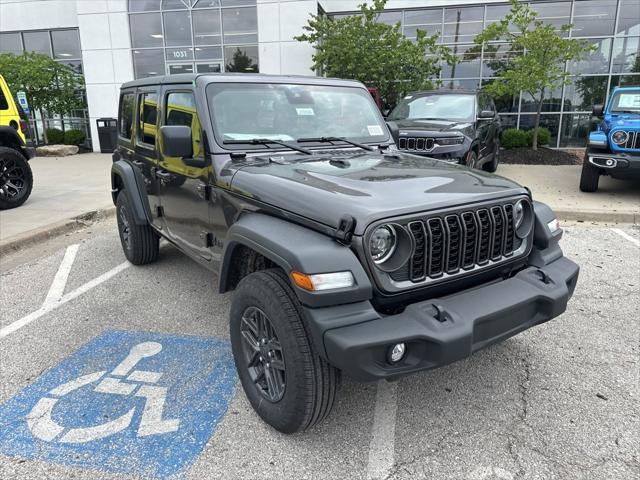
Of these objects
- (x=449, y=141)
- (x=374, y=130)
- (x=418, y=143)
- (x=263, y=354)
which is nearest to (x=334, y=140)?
(x=374, y=130)

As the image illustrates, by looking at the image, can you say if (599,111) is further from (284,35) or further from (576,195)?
(284,35)

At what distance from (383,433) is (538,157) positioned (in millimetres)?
12582

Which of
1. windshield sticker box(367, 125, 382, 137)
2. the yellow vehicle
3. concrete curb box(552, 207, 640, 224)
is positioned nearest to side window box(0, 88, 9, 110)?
the yellow vehicle

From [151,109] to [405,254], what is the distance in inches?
120

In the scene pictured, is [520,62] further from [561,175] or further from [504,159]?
[561,175]

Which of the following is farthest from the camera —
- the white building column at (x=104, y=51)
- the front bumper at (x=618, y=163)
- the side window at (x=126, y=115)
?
the white building column at (x=104, y=51)

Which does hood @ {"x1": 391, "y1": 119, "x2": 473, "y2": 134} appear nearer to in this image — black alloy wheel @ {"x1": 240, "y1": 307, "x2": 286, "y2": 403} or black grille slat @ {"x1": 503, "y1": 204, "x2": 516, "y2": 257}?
black grille slat @ {"x1": 503, "y1": 204, "x2": 516, "y2": 257}

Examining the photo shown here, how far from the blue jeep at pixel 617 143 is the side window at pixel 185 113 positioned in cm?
734

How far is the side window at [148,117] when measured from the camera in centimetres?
427

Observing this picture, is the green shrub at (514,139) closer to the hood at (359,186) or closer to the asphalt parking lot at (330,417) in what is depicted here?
the asphalt parking lot at (330,417)

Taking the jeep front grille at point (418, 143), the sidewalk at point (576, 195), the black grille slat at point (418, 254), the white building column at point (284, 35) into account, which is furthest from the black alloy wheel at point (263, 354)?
the white building column at point (284, 35)

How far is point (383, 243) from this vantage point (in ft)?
7.75

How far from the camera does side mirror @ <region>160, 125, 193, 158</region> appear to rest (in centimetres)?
311

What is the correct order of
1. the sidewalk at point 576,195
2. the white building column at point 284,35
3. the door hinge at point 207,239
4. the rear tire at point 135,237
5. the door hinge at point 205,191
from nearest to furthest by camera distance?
the door hinge at point 205,191
the door hinge at point 207,239
the rear tire at point 135,237
the sidewalk at point 576,195
the white building column at point 284,35
